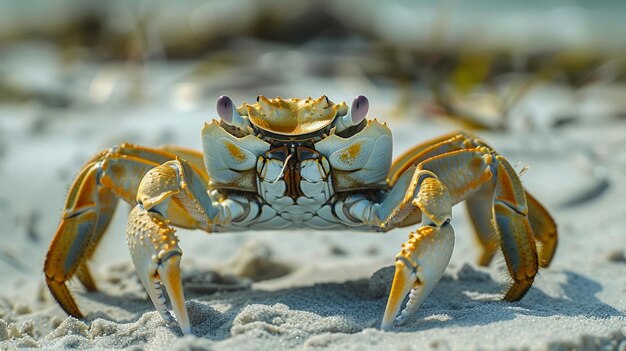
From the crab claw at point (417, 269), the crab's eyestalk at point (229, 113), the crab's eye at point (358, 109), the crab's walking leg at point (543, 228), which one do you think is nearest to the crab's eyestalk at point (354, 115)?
the crab's eye at point (358, 109)

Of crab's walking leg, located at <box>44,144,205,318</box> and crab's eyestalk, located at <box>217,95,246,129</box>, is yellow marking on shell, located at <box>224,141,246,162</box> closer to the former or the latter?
crab's eyestalk, located at <box>217,95,246,129</box>

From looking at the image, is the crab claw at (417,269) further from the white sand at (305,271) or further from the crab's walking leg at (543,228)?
the crab's walking leg at (543,228)

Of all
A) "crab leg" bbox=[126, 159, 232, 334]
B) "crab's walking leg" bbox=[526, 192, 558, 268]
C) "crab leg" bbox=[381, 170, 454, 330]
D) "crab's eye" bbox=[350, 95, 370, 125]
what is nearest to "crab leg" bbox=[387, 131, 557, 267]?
"crab's walking leg" bbox=[526, 192, 558, 268]

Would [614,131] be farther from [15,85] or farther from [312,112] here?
[15,85]

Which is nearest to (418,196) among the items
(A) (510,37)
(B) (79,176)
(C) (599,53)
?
(B) (79,176)

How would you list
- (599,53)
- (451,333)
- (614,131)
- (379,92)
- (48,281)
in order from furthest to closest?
1. (599,53)
2. (379,92)
3. (614,131)
4. (48,281)
5. (451,333)

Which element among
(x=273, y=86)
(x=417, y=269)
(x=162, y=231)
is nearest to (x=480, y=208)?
(x=417, y=269)
